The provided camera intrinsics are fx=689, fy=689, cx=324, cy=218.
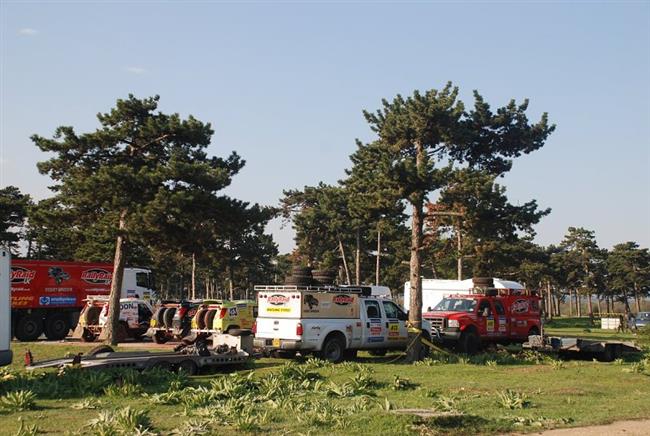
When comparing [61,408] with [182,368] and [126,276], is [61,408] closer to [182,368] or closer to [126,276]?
[182,368]

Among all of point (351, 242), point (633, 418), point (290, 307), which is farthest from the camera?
point (351, 242)

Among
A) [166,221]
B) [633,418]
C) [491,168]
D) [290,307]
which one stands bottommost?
[633,418]

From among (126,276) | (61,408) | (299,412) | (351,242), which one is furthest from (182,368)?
(351,242)

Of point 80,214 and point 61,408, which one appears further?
point 80,214

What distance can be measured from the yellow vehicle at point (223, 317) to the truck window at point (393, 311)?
585 cm

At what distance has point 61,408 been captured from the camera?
10.9 metres

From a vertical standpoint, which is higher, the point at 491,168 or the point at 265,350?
the point at 491,168

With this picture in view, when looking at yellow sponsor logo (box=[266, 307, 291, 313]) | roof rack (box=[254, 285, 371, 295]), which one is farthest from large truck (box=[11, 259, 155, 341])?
yellow sponsor logo (box=[266, 307, 291, 313])

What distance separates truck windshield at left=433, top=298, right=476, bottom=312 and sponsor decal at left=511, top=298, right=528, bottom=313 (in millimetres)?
1938

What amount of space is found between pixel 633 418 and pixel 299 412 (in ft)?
17.1

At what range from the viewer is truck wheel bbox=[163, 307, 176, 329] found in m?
26.0

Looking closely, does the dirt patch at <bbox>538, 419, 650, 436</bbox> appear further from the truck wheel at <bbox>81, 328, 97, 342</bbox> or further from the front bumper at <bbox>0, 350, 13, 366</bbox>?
the truck wheel at <bbox>81, 328, 97, 342</bbox>

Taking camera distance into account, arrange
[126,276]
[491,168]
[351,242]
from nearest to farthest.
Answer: [491,168], [126,276], [351,242]

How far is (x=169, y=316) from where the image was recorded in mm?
26109
